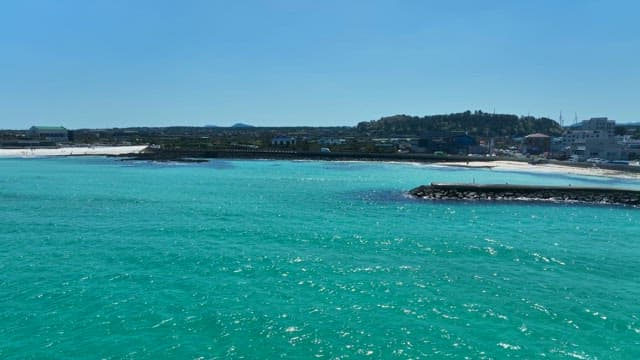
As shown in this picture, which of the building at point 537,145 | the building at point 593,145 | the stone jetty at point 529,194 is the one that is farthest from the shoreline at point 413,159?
the building at point 537,145

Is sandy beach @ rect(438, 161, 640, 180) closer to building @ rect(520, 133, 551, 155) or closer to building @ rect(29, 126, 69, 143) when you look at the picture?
building @ rect(520, 133, 551, 155)

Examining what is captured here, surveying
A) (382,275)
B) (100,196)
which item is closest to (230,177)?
(100,196)

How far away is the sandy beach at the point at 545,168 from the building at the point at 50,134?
14391 centimetres

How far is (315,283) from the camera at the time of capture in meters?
19.9

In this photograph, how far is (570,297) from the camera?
18.8 metres

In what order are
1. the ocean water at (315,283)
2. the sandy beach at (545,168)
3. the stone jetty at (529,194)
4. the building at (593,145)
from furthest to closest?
the building at (593,145), the sandy beach at (545,168), the stone jetty at (529,194), the ocean water at (315,283)

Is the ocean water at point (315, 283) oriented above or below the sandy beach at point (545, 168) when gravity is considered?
below

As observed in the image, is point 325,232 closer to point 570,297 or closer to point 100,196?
point 570,297

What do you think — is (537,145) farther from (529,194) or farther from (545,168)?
(529,194)

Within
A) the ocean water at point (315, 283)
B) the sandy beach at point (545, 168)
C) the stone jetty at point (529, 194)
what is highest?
the sandy beach at point (545, 168)

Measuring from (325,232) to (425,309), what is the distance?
1373 centimetres

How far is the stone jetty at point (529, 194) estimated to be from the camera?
4731 cm

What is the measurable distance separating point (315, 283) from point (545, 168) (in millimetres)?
79013

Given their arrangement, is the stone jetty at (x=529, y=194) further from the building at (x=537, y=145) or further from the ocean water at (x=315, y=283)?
the building at (x=537, y=145)
